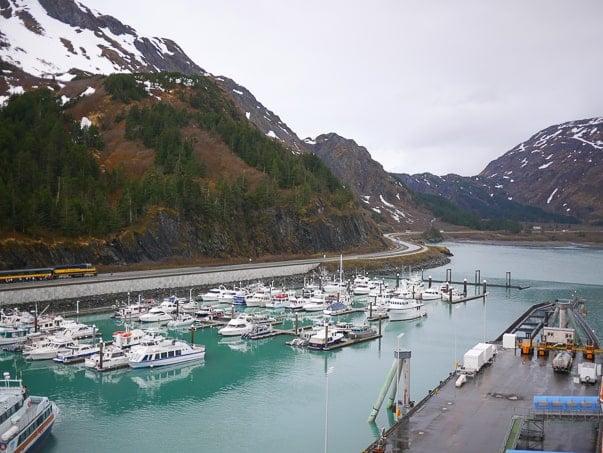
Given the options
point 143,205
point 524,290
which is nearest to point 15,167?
point 143,205

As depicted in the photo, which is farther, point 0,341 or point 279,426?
point 0,341

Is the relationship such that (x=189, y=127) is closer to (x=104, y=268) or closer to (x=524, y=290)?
(x=104, y=268)

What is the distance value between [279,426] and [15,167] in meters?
81.4

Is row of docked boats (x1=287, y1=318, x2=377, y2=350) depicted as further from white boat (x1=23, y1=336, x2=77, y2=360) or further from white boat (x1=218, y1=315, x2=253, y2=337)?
white boat (x1=23, y1=336, x2=77, y2=360)

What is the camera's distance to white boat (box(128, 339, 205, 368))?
4928cm

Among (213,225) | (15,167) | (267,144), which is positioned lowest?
(213,225)

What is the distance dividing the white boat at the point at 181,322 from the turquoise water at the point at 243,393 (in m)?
3.29

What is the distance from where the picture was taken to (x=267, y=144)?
157250 mm

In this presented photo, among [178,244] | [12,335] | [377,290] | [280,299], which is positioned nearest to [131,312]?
[12,335]

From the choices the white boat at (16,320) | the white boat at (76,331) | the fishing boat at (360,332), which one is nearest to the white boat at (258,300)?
the fishing boat at (360,332)

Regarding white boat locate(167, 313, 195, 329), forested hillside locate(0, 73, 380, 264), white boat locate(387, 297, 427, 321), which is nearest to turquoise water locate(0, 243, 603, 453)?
white boat locate(387, 297, 427, 321)

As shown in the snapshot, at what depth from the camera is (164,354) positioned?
50.4 m

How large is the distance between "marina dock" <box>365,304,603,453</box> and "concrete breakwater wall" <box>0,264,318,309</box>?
5278 cm

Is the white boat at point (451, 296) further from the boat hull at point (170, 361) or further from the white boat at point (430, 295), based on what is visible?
the boat hull at point (170, 361)
